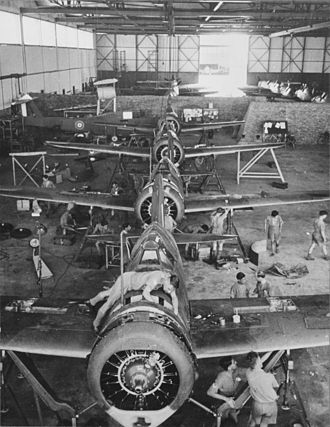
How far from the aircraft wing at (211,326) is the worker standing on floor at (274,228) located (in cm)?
497

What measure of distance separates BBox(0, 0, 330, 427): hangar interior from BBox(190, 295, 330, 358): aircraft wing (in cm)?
3

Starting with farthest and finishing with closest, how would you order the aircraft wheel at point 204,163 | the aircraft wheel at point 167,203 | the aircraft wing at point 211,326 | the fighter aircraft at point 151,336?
the aircraft wheel at point 204,163 → the aircraft wheel at point 167,203 → the aircraft wing at point 211,326 → the fighter aircraft at point 151,336

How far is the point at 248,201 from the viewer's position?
14.5 metres

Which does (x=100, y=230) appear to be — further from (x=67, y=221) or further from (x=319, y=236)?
(x=319, y=236)

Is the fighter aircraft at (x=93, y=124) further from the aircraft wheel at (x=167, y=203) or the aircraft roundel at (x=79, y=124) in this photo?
the aircraft wheel at (x=167, y=203)

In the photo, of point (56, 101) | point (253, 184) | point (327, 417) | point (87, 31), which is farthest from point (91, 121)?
point (87, 31)

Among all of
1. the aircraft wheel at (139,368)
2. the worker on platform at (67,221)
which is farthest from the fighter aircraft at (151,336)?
the worker on platform at (67,221)

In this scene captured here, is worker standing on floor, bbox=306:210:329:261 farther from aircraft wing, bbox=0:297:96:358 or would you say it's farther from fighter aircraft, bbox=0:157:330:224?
aircraft wing, bbox=0:297:96:358

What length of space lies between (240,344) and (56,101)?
90.7ft

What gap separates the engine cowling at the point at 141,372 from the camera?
534 centimetres

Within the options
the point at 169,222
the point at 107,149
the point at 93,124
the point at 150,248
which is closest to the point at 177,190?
the point at 169,222

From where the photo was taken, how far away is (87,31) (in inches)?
1892

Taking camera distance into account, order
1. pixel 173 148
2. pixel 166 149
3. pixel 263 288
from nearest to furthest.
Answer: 1. pixel 263 288
2. pixel 173 148
3. pixel 166 149

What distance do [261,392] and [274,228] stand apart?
7.41 m
